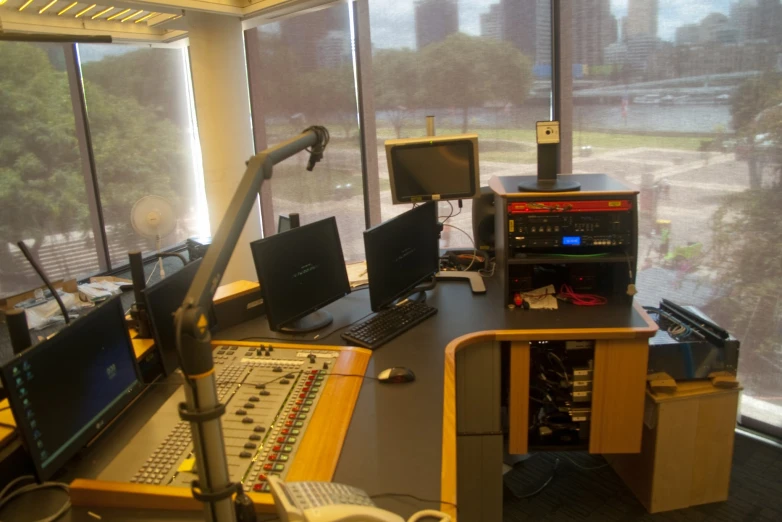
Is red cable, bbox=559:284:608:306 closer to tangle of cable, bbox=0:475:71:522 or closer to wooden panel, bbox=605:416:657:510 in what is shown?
wooden panel, bbox=605:416:657:510

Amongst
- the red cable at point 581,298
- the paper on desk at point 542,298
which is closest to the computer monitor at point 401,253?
the paper on desk at point 542,298

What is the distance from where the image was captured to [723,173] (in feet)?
10.1

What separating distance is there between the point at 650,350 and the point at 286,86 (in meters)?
3.56

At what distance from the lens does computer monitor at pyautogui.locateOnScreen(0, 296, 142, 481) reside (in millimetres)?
1316

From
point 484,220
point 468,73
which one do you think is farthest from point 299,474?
point 468,73

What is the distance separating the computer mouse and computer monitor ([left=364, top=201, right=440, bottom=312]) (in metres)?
0.51

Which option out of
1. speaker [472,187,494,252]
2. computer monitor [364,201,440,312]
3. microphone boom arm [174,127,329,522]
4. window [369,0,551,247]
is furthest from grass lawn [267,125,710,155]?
microphone boom arm [174,127,329,522]

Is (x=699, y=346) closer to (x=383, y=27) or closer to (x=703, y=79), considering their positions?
(x=703, y=79)

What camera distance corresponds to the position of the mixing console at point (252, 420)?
146cm

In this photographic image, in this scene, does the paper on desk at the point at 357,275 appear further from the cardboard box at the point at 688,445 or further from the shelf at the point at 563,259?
Answer: the cardboard box at the point at 688,445

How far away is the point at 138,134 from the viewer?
5.06 metres

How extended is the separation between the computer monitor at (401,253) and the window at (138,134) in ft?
9.91

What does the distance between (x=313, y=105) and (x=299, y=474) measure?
3813mm

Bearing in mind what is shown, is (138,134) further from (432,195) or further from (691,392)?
(691,392)
